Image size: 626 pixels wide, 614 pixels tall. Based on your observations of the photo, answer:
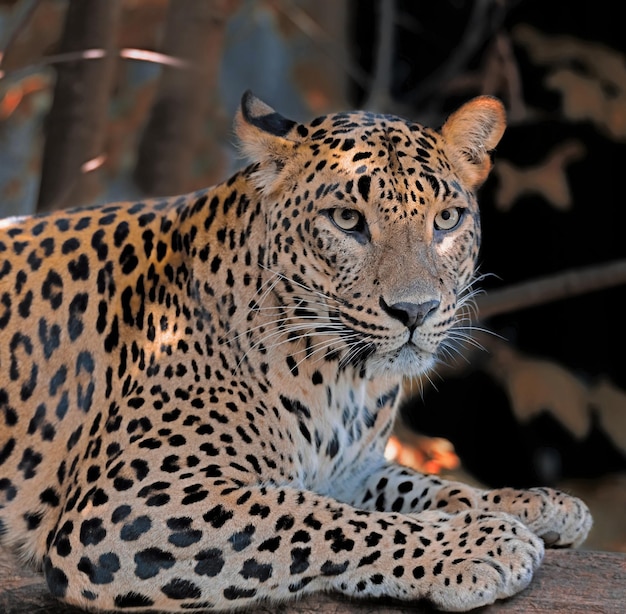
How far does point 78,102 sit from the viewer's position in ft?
33.1

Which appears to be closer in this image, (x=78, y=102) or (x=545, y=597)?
(x=545, y=597)

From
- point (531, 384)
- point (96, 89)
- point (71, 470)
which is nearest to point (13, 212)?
point (96, 89)

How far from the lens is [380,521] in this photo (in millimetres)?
5895

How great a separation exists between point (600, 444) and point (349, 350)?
26.6 feet

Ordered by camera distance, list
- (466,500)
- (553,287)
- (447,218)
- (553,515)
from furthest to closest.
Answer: (553,287) → (466,500) → (553,515) → (447,218)

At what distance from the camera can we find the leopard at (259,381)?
572 centimetres

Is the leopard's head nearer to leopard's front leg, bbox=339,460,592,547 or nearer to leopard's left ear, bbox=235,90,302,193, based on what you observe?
leopard's left ear, bbox=235,90,302,193

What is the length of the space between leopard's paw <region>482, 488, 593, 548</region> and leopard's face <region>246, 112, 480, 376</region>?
3.56 ft

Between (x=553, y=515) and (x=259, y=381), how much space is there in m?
1.77

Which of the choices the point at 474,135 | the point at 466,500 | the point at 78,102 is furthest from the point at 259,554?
the point at 78,102

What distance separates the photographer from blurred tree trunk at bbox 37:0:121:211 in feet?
32.9

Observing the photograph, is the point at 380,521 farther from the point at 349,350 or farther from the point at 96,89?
the point at 96,89

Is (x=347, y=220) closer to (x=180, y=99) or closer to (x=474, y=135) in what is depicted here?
(x=474, y=135)

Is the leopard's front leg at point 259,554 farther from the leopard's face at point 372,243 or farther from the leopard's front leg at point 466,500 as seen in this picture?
the leopard's face at point 372,243
